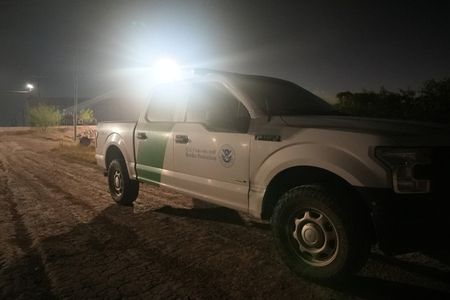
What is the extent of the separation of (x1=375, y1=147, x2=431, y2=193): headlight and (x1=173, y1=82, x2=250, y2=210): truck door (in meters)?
1.31

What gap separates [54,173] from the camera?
9977 millimetres

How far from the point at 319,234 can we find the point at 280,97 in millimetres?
1713

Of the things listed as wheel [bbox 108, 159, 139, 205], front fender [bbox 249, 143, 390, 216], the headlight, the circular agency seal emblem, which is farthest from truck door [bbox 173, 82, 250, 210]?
wheel [bbox 108, 159, 139, 205]

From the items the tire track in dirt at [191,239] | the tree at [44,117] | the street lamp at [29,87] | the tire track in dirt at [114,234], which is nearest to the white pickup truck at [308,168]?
Result: the tire track in dirt at [191,239]

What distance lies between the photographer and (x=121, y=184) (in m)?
5.96

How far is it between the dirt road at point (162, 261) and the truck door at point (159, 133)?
25.9 inches

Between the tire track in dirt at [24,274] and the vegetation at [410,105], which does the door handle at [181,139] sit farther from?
the vegetation at [410,105]

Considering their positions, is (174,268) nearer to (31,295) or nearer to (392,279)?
(31,295)

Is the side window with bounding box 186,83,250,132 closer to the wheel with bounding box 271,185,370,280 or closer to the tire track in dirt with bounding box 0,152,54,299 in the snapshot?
the wheel with bounding box 271,185,370,280

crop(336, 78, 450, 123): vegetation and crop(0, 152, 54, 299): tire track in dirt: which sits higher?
crop(336, 78, 450, 123): vegetation

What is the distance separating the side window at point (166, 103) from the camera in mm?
4891

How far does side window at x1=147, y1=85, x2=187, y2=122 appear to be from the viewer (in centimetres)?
489

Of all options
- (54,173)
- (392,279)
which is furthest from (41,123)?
(392,279)

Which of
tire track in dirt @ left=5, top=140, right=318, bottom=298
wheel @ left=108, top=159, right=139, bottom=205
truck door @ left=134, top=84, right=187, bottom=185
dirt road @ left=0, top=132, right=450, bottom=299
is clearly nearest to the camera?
dirt road @ left=0, top=132, right=450, bottom=299
